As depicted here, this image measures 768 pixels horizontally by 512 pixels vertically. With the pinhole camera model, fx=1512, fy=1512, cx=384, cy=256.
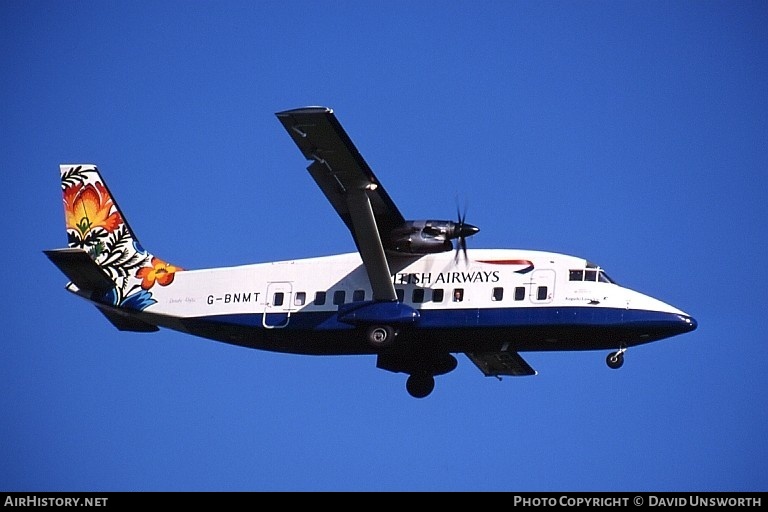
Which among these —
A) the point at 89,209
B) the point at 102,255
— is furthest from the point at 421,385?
the point at 89,209

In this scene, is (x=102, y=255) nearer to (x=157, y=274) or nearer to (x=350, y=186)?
(x=157, y=274)

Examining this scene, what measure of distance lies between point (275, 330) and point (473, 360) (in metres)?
5.41

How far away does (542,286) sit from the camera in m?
31.3

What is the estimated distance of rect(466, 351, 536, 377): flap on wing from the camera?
34.6m

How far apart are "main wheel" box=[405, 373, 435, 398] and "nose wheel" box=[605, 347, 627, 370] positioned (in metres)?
4.27

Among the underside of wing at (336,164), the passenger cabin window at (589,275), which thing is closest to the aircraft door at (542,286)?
the passenger cabin window at (589,275)

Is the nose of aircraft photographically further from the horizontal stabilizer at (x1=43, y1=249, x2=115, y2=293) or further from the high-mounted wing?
the horizontal stabilizer at (x1=43, y1=249, x2=115, y2=293)

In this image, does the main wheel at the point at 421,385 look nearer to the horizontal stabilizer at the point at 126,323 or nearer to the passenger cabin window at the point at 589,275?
the passenger cabin window at the point at 589,275

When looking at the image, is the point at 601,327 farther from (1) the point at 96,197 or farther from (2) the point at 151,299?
(1) the point at 96,197

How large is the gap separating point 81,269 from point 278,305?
175 inches

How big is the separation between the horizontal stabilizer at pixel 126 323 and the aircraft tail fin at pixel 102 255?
0.02 m

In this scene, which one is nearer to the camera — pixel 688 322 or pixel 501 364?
pixel 688 322
